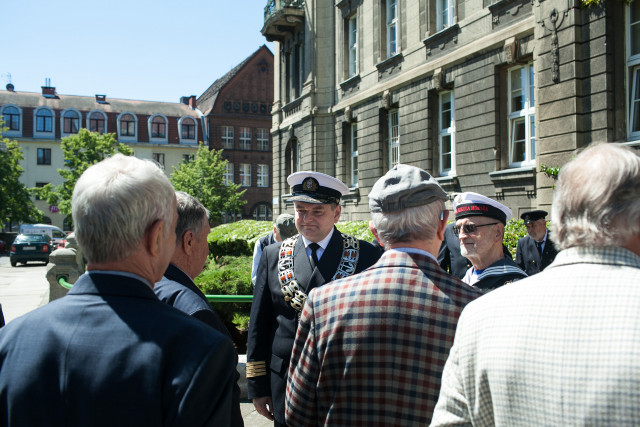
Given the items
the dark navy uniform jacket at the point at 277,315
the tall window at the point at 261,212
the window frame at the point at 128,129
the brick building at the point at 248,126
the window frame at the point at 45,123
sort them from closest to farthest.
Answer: the dark navy uniform jacket at the point at 277,315 → the window frame at the point at 45,123 → the brick building at the point at 248,126 → the tall window at the point at 261,212 → the window frame at the point at 128,129

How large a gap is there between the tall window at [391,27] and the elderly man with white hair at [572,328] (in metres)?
19.7

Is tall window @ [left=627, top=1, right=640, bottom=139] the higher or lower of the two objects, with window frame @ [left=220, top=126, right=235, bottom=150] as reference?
lower

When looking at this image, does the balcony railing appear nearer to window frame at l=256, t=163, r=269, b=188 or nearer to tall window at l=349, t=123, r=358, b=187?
tall window at l=349, t=123, r=358, b=187

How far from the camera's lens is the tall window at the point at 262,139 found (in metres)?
63.2

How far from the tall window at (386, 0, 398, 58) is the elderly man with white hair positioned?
19.7 meters

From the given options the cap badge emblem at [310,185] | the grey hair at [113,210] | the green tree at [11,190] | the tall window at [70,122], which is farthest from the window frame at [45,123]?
the grey hair at [113,210]

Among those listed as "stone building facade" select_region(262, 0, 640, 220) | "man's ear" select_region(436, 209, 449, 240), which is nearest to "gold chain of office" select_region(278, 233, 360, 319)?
"man's ear" select_region(436, 209, 449, 240)

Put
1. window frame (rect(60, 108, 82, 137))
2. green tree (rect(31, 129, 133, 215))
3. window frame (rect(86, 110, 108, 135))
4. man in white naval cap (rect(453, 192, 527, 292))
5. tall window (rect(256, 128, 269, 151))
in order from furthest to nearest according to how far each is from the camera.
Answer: tall window (rect(256, 128, 269, 151))
window frame (rect(86, 110, 108, 135))
window frame (rect(60, 108, 82, 137))
green tree (rect(31, 129, 133, 215))
man in white naval cap (rect(453, 192, 527, 292))

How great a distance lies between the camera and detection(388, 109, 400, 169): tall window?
2058 centimetres

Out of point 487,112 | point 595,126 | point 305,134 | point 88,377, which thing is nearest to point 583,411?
point 88,377

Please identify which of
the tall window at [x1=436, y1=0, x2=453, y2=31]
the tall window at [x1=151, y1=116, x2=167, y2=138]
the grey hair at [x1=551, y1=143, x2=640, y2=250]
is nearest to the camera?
the grey hair at [x1=551, y1=143, x2=640, y2=250]

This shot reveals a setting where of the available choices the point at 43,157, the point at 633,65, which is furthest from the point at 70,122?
the point at 633,65

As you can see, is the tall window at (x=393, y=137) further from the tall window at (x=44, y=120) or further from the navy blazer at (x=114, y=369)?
the tall window at (x=44, y=120)

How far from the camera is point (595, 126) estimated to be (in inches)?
445
